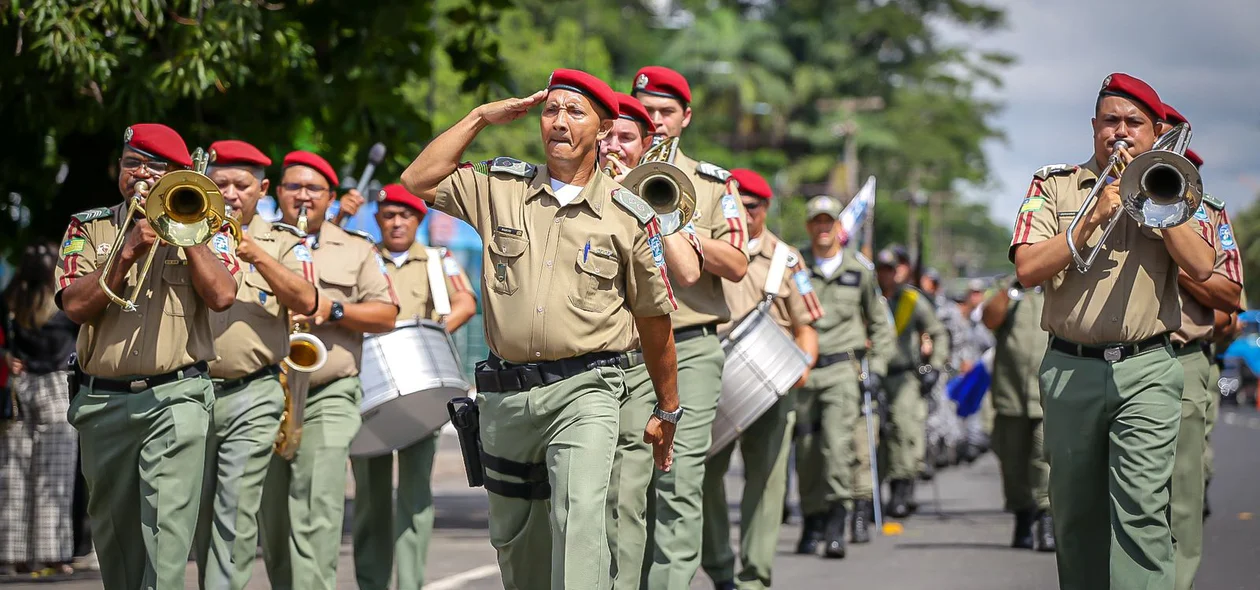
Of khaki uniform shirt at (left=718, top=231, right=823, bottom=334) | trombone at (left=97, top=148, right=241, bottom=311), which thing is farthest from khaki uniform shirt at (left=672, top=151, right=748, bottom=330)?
trombone at (left=97, top=148, right=241, bottom=311)

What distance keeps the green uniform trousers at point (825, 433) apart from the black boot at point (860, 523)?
93cm

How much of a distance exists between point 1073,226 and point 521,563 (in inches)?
102

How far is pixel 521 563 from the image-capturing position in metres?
6.46

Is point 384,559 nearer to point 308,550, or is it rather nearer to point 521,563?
point 308,550

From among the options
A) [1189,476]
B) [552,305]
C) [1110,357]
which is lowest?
[1189,476]

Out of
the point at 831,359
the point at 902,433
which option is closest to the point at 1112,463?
the point at 831,359

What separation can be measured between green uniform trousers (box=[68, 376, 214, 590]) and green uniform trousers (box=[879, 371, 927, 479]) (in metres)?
9.01

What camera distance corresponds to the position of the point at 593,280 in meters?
6.36

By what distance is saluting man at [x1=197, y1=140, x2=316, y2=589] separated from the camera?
7.91m

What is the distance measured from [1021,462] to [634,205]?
7.03 meters

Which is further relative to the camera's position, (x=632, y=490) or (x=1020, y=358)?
(x=1020, y=358)

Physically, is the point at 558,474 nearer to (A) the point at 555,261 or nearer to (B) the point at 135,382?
(A) the point at 555,261

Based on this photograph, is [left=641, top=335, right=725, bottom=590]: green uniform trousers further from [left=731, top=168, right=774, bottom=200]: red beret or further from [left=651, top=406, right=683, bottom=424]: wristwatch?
[left=731, top=168, right=774, bottom=200]: red beret

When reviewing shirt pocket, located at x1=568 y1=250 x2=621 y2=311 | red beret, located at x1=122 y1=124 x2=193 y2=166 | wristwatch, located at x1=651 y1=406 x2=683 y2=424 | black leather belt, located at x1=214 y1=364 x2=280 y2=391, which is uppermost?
red beret, located at x1=122 y1=124 x2=193 y2=166
